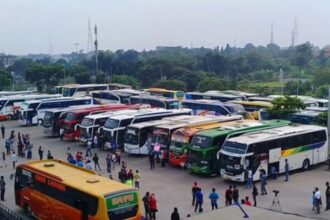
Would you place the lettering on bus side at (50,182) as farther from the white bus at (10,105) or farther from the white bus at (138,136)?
the white bus at (10,105)

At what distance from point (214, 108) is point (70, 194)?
2203 cm

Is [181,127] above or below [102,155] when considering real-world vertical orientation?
above

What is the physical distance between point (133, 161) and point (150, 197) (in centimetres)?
886

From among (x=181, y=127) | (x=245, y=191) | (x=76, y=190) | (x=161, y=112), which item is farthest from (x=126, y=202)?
(x=161, y=112)

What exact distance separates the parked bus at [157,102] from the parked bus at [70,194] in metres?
21.2

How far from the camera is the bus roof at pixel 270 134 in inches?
811

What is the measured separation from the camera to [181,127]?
24.3 metres

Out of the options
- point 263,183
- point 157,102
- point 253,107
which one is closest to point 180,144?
point 263,183

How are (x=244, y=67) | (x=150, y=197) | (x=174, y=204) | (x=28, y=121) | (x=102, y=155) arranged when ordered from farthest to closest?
(x=244, y=67) → (x=28, y=121) → (x=102, y=155) → (x=174, y=204) → (x=150, y=197)

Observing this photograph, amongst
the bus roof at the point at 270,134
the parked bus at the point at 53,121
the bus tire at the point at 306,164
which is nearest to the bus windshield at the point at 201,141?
the bus roof at the point at 270,134

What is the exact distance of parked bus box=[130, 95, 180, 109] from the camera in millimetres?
38303

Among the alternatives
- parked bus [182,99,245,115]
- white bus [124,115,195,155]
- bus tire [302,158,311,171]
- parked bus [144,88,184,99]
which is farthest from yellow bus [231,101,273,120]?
bus tire [302,158,311,171]

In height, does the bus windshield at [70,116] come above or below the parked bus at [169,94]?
below

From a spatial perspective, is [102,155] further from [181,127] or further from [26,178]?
[26,178]
